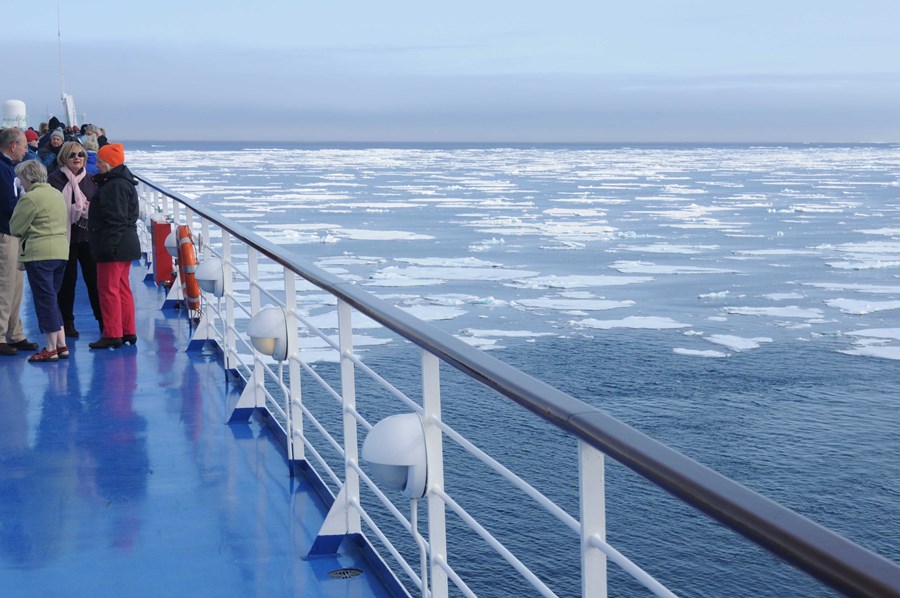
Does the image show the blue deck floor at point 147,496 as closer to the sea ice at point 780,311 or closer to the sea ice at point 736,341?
the sea ice at point 736,341

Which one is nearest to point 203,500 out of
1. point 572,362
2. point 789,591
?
point 789,591

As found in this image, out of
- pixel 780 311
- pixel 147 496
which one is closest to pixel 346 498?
pixel 147 496

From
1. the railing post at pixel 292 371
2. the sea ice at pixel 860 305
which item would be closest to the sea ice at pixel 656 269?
the sea ice at pixel 860 305

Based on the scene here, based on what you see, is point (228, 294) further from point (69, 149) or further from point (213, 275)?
point (69, 149)

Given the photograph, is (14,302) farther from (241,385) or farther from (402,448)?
(402,448)

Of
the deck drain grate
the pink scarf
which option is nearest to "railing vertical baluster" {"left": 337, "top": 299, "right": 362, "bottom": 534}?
the deck drain grate

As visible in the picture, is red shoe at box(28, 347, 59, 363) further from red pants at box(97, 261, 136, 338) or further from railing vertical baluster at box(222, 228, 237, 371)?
railing vertical baluster at box(222, 228, 237, 371)
